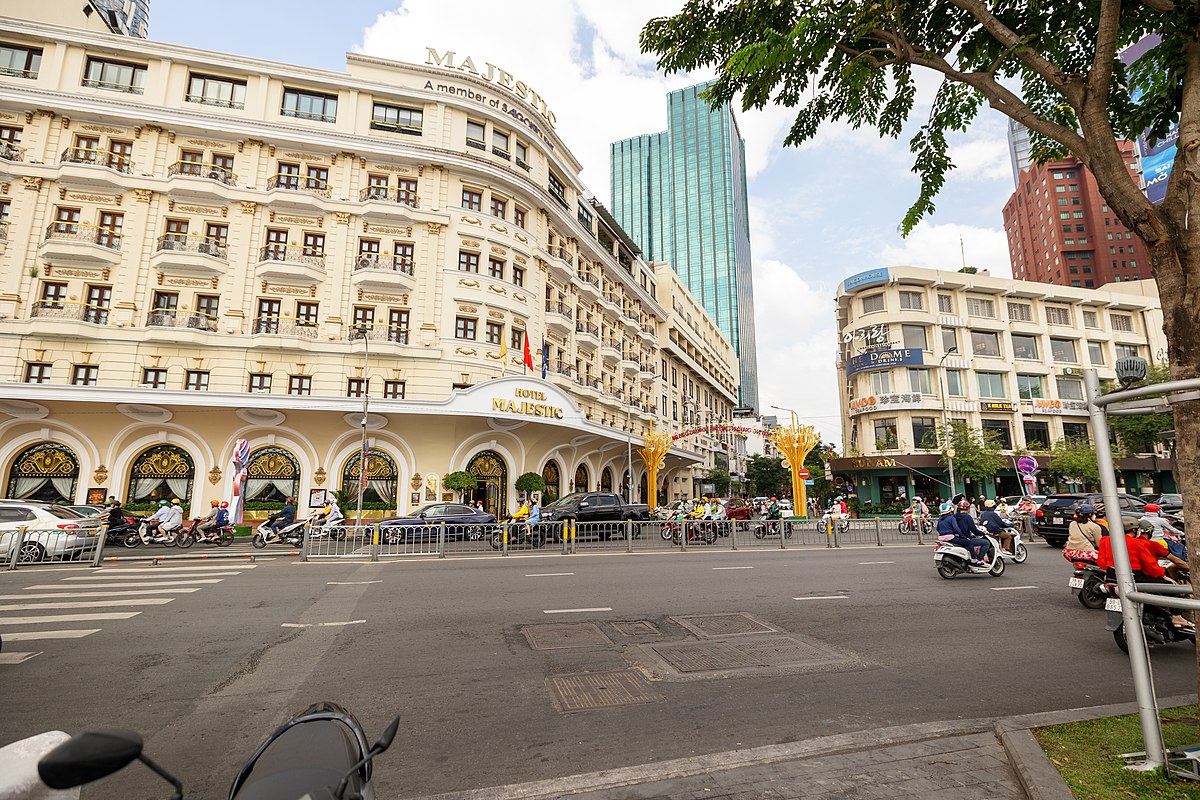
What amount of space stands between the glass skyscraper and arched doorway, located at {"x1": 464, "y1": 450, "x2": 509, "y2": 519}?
325ft

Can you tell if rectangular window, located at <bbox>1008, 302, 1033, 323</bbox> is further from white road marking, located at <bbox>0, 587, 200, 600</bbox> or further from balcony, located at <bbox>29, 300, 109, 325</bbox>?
balcony, located at <bbox>29, 300, 109, 325</bbox>

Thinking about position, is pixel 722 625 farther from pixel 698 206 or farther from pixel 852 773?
pixel 698 206

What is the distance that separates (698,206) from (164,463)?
391ft

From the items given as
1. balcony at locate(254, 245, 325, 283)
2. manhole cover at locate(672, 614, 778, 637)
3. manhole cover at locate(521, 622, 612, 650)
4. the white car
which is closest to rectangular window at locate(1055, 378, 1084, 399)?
manhole cover at locate(672, 614, 778, 637)

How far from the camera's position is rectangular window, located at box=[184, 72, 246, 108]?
1077 inches

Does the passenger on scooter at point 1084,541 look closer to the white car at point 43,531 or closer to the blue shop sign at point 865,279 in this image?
the white car at point 43,531

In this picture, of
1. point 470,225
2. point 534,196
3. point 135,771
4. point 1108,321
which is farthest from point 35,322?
point 1108,321

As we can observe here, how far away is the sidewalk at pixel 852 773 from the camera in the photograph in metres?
3.57

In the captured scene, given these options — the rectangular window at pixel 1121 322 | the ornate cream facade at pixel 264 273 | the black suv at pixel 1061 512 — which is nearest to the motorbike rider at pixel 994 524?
the black suv at pixel 1061 512

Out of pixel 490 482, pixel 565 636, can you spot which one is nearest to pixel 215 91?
pixel 490 482

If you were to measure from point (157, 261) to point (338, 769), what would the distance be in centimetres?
3044

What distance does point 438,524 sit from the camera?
1833cm

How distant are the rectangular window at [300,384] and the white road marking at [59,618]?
18.2m

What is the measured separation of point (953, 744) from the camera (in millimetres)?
4230
